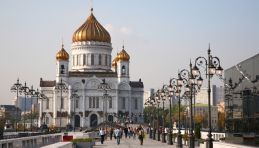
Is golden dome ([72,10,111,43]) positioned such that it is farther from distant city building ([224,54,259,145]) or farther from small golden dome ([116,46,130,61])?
distant city building ([224,54,259,145])

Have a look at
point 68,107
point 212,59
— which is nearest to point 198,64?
point 212,59

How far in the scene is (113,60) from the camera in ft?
448

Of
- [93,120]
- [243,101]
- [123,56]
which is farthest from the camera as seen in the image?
[123,56]

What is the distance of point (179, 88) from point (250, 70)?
11.0 metres

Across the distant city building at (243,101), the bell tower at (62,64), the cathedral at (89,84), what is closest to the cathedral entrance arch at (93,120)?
the cathedral at (89,84)

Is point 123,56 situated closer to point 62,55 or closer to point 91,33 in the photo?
point 91,33

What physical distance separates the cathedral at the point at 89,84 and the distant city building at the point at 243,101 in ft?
310

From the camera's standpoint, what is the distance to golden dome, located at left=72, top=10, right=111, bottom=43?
4860 inches

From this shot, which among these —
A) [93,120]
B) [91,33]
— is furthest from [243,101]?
[93,120]

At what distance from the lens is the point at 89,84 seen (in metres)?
124

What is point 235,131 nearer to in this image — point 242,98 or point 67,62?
point 242,98

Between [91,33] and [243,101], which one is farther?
[91,33]

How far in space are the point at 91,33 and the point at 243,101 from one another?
9965cm

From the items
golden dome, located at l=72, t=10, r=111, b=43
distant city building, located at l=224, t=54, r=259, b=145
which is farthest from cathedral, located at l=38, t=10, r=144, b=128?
distant city building, located at l=224, t=54, r=259, b=145
